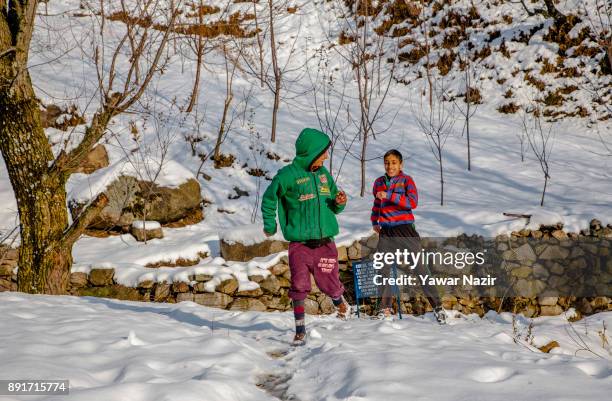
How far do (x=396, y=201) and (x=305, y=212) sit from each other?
1.39m

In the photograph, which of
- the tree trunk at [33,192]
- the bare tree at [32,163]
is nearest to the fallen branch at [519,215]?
the bare tree at [32,163]

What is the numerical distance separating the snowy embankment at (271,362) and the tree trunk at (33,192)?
0.75 metres

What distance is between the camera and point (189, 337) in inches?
145

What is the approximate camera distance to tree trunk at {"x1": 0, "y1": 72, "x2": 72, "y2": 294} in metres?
5.00

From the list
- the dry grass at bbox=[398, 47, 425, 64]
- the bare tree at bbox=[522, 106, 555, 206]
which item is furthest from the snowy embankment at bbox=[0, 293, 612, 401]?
the dry grass at bbox=[398, 47, 425, 64]

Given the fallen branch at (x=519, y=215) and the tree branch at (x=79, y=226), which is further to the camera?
the fallen branch at (x=519, y=215)

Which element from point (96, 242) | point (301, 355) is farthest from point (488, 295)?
point (96, 242)

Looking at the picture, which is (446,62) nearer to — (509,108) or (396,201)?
(509,108)

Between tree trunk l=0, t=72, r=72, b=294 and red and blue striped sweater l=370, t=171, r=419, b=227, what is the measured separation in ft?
11.2

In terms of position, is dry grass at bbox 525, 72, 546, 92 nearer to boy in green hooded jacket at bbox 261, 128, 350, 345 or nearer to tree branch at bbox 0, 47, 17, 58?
boy in green hooded jacket at bbox 261, 128, 350, 345

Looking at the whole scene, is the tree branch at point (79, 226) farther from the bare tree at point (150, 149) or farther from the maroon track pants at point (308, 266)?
the maroon track pants at point (308, 266)

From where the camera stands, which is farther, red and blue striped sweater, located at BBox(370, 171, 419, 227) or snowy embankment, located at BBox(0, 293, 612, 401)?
red and blue striped sweater, located at BBox(370, 171, 419, 227)

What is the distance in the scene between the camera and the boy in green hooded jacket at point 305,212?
3889mm

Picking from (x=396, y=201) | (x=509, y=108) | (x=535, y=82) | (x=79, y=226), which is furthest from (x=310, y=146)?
(x=535, y=82)
